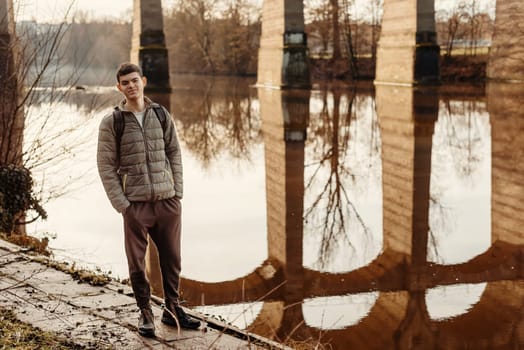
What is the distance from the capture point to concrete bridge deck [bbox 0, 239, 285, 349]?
362 cm

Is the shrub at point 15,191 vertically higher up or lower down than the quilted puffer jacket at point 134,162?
lower down

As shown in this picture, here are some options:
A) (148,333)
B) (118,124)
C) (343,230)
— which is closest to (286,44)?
(343,230)

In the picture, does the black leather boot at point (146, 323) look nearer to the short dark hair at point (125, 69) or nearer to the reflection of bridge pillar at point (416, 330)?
the short dark hair at point (125, 69)

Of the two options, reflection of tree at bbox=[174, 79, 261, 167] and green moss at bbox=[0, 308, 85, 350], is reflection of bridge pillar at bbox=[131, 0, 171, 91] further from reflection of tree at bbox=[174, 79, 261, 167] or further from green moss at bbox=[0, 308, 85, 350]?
green moss at bbox=[0, 308, 85, 350]

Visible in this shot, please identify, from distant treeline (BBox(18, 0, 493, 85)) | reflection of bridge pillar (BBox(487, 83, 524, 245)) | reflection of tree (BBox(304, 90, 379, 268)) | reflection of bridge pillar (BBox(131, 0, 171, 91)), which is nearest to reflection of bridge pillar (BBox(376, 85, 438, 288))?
reflection of tree (BBox(304, 90, 379, 268))

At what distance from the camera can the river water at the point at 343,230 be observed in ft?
15.5

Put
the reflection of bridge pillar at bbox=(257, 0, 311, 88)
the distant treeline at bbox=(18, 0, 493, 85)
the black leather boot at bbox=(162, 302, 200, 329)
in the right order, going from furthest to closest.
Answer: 1. the distant treeline at bbox=(18, 0, 493, 85)
2. the reflection of bridge pillar at bbox=(257, 0, 311, 88)
3. the black leather boot at bbox=(162, 302, 200, 329)

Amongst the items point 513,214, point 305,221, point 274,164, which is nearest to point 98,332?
point 305,221

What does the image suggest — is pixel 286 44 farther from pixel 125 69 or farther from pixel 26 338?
pixel 26 338

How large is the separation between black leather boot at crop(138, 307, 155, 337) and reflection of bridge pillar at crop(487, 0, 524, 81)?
2409cm

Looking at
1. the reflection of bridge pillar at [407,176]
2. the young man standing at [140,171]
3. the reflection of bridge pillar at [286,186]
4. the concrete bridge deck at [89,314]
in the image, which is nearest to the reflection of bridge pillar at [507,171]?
the reflection of bridge pillar at [407,176]

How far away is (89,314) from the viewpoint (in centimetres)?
404

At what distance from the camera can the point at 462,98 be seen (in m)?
21.7

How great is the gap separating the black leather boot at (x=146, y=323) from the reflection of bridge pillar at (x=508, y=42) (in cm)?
2409
